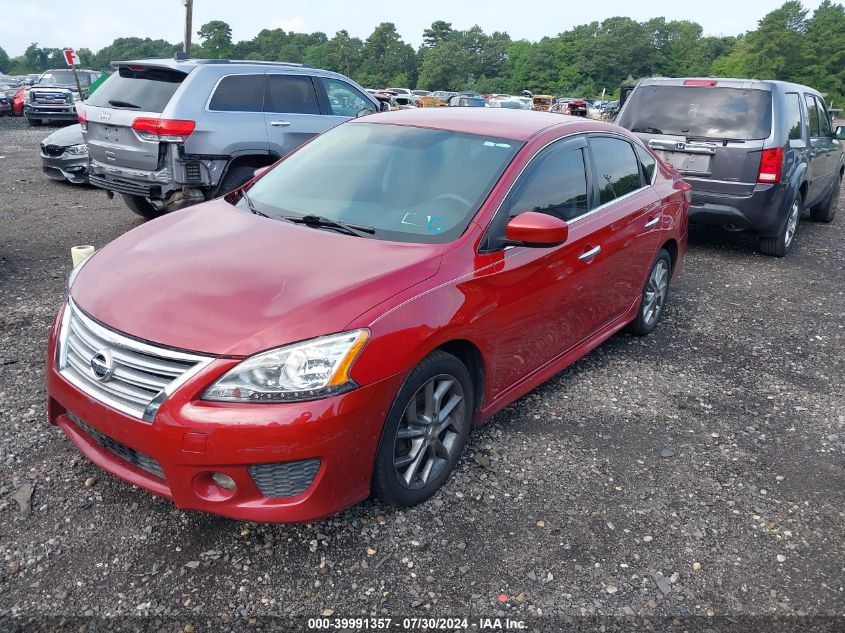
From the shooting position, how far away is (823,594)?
9.00ft

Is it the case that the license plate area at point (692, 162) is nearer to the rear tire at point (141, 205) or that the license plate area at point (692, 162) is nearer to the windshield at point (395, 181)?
the windshield at point (395, 181)

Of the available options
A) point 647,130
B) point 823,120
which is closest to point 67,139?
point 647,130

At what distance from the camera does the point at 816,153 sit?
820cm

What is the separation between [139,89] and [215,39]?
4808 inches

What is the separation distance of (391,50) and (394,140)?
125 m

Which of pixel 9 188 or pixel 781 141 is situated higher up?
pixel 781 141

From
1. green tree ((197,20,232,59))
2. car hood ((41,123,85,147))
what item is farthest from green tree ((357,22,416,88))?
car hood ((41,123,85,147))

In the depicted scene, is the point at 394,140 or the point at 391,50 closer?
the point at 394,140

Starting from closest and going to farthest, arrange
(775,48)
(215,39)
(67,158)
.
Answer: (67,158) < (775,48) < (215,39)

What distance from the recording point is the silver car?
9656mm

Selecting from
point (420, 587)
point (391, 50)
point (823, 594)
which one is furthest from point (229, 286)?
point (391, 50)

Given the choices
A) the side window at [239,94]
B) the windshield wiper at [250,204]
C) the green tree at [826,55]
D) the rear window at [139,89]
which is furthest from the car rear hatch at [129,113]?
the green tree at [826,55]

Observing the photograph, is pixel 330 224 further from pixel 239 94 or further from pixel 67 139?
pixel 67 139

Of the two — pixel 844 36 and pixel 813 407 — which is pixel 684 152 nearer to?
pixel 813 407
